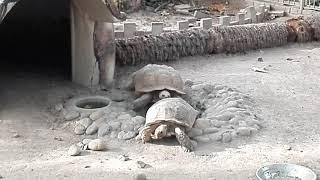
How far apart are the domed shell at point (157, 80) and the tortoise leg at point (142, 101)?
0.08 metres

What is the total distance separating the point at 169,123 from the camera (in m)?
7.01

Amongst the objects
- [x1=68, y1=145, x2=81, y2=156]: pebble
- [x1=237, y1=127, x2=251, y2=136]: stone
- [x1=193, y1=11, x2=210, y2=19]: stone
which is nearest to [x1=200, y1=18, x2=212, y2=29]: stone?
[x1=193, y1=11, x2=210, y2=19]: stone

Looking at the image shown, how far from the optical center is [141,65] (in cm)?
1028

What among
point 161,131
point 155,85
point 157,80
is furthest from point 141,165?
point 157,80

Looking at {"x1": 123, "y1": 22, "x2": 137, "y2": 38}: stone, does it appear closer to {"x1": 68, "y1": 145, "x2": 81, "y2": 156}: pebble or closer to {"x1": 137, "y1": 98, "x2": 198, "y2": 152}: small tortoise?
{"x1": 137, "y1": 98, "x2": 198, "y2": 152}: small tortoise

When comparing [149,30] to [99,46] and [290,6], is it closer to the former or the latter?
[99,46]

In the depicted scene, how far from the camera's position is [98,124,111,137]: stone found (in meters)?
7.36

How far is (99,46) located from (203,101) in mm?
1882

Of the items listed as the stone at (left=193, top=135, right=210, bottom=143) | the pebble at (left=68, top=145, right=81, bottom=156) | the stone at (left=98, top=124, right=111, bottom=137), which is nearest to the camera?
the pebble at (left=68, top=145, right=81, bottom=156)

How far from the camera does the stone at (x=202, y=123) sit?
7.39m

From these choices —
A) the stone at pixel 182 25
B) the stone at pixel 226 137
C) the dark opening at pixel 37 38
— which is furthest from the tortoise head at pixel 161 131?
the stone at pixel 182 25

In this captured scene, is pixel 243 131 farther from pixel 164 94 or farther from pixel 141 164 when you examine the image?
pixel 141 164

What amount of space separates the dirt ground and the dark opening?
17.1 inches

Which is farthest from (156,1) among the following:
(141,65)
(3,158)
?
(3,158)
